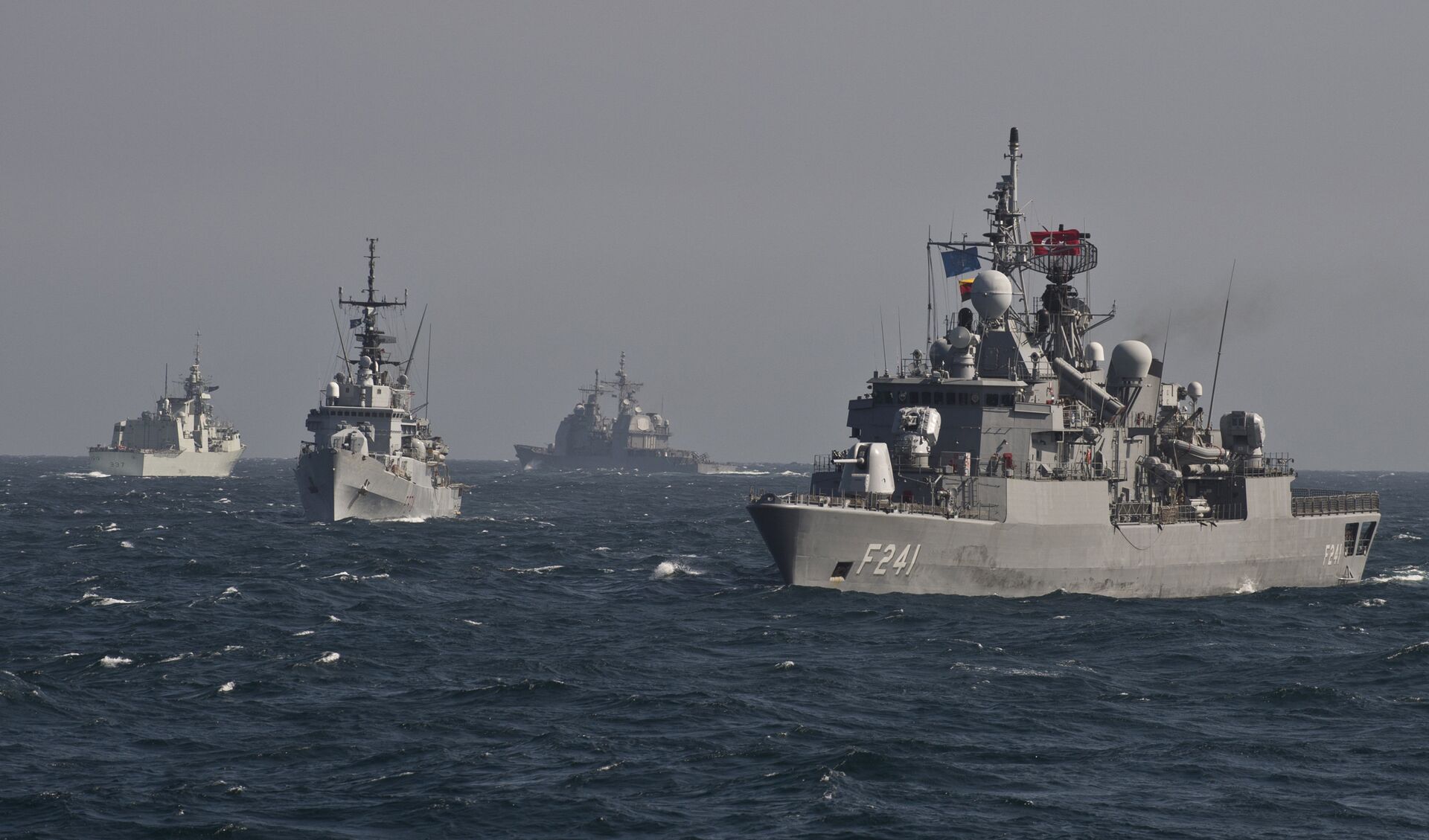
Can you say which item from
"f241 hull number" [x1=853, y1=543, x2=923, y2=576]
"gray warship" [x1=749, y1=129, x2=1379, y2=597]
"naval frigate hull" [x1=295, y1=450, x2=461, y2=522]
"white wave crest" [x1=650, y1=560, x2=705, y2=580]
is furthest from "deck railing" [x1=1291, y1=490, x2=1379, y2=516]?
"naval frigate hull" [x1=295, y1=450, x2=461, y2=522]

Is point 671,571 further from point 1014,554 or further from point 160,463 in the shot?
point 160,463

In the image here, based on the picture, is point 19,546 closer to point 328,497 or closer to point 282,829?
point 328,497

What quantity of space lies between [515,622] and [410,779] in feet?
42.8

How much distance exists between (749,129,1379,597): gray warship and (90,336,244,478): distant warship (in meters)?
112

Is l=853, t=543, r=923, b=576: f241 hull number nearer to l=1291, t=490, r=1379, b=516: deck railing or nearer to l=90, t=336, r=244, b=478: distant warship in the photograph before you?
l=1291, t=490, r=1379, b=516: deck railing

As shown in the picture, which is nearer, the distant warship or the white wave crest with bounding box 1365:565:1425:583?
the white wave crest with bounding box 1365:565:1425:583

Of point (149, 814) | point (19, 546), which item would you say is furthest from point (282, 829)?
point (19, 546)

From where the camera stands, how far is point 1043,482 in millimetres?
33281

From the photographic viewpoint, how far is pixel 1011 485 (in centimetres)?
3269

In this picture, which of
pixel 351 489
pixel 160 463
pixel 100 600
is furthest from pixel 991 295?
pixel 160 463

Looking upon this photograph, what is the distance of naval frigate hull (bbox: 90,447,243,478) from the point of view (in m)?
136

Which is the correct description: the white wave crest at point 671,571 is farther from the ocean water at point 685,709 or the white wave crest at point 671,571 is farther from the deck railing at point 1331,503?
the deck railing at point 1331,503

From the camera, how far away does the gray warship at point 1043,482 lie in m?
32.2

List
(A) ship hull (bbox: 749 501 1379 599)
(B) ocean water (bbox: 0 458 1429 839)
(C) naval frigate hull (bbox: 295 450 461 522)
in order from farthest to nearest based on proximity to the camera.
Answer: (C) naval frigate hull (bbox: 295 450 461 522)
(A) ship hull (bbox: 749 501 1379 599)
(B) ocean water (bbox: 0 458 1429 839)
